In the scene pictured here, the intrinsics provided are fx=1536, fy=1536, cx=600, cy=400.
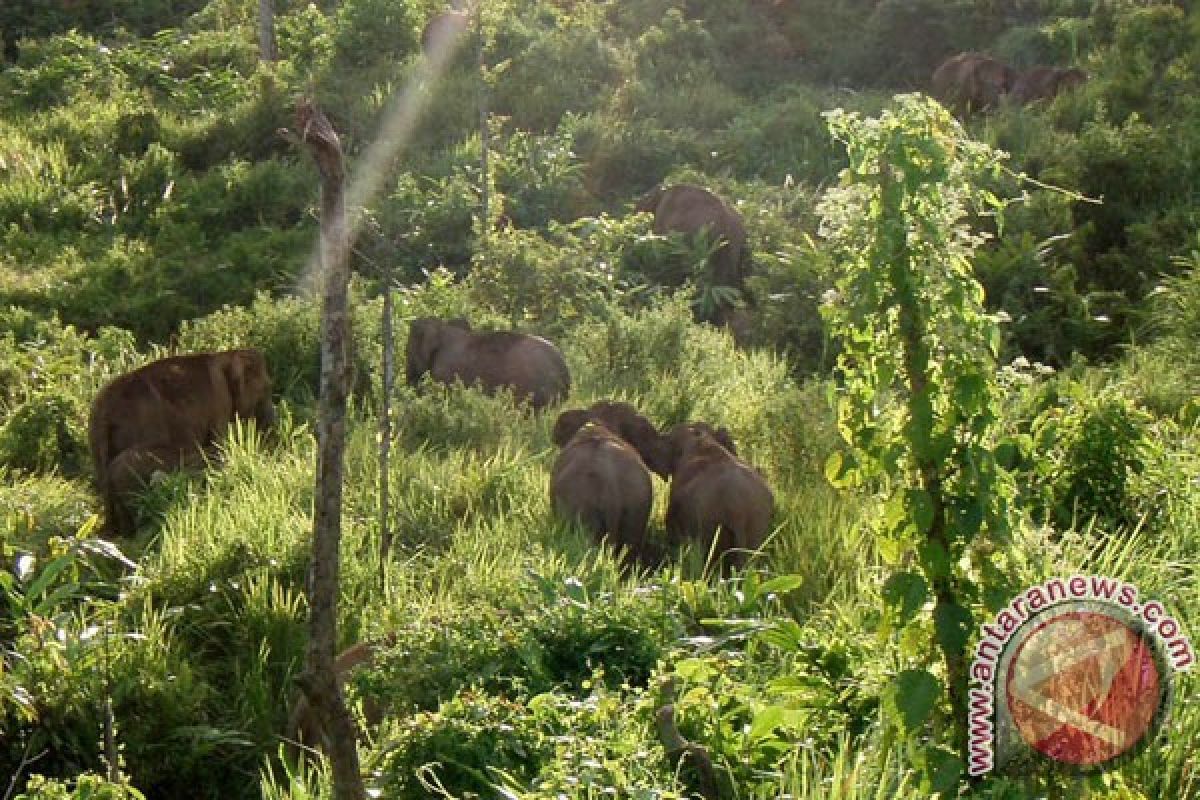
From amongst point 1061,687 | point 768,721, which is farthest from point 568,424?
point 1061,687

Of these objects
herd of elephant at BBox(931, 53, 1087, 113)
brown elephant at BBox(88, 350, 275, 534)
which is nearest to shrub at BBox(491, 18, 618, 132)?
herd of elephant at BBox(931, 53, 1087, 113)

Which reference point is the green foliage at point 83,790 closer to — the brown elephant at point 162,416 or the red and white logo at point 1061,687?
the red and white logo at point 1061,687

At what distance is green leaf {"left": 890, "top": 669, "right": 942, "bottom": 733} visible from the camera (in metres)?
4.05

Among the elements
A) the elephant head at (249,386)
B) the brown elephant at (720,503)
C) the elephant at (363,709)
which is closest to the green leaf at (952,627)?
the elephant at (363,709)

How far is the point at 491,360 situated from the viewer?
9586 mm

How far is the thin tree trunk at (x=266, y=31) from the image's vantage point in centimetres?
1789

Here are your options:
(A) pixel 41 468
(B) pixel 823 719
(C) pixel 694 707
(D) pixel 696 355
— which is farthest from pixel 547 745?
(D) pixel 696 355

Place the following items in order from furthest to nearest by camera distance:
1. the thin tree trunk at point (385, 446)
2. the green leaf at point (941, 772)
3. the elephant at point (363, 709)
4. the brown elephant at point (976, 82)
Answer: the brown elephant at point (976, 82), the thin tree trunk at point (385, 446), the elephant at point (363, 709), the green leaf at point (941, 772)

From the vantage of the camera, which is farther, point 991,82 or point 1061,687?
point 991,82

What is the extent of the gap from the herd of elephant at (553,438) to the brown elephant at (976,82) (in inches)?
354

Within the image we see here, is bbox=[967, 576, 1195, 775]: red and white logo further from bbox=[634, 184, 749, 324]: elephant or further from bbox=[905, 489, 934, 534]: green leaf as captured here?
bbox=[634, 184, 749, 324]: elephant

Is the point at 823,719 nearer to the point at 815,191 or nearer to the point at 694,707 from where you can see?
the point at 694,707

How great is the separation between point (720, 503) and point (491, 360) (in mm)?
3108

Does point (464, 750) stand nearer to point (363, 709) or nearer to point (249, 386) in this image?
point (363, 709)
